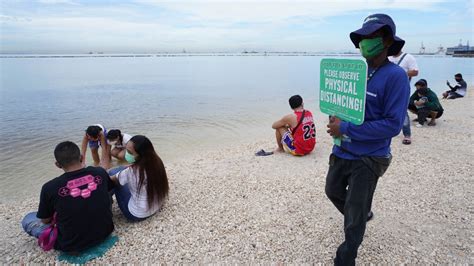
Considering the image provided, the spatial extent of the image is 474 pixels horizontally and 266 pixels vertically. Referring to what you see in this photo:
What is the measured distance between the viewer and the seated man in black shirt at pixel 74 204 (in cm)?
324

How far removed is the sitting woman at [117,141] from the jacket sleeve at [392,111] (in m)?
5.22

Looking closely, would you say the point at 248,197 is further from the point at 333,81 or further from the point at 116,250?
the point at 333,81

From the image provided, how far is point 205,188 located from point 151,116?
9170mm

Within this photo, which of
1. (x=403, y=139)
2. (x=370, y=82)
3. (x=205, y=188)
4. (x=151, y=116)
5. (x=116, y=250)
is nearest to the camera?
(x=370, y=82)

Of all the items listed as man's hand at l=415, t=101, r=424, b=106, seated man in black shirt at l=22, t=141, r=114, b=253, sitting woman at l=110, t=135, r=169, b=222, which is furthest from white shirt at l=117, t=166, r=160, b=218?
man's hand at l=415, t=101, r=424, b=106

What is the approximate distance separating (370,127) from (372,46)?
0.67 m

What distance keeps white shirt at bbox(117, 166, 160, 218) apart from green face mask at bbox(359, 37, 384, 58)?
3.04 m

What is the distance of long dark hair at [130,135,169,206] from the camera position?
3.96 metres

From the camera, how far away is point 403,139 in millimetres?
7625

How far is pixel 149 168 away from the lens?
4020 millimetres

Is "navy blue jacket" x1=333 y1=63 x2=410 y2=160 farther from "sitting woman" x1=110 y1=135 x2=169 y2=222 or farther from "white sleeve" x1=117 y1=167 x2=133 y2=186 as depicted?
"white sleeve" x1=117 y1=167 x2=133 y2=186

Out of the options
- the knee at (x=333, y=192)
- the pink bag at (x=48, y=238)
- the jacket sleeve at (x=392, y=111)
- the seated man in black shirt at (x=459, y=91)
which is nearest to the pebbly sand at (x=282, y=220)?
the pink bag at (x=48, y=238)

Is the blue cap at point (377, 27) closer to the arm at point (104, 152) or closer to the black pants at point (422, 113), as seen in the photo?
the arm at point (104, 152)

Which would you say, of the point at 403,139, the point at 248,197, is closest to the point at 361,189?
the point at 248,197
